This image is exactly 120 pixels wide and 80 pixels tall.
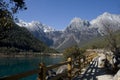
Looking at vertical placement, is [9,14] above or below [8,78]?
above

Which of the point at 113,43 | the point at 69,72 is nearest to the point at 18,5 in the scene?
the point at 69,72

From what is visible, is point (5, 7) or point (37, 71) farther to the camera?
point (5, 7)

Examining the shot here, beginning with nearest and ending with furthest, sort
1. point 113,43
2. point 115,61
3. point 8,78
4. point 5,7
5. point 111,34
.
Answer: point 8,78 < point 5,7 < point 115,61 < point 113,43 < point 111,34

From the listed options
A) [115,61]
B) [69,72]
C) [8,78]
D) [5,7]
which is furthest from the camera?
[115,61]

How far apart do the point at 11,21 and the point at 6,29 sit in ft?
2.53

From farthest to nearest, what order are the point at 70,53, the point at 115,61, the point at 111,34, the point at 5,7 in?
1. the point at 70,53
2. the point at 111,34
3. the point at 115,61
4. the point at 5,7

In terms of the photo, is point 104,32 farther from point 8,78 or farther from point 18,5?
Result: point 8,78

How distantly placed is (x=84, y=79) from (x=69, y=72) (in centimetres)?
142

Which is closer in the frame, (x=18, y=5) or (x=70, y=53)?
(x=18, y=5)

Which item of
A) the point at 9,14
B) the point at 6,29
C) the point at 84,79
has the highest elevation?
the point at 9,14

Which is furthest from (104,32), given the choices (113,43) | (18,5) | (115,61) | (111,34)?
(18,5)

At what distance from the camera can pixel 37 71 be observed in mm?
8914

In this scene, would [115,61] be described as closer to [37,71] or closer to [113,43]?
[37,71]

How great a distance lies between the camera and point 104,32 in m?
49.1
